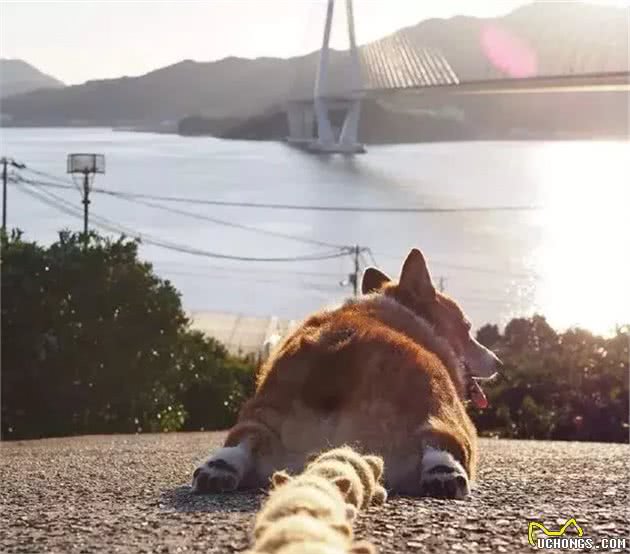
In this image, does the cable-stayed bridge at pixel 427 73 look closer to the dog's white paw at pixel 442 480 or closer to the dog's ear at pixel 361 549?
the dog's white paw at pixel 442 480

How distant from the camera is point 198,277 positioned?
45.6 metres

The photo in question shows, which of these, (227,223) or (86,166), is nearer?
(86,166)

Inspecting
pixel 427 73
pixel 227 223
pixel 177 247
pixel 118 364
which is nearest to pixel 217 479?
pixel 118 364

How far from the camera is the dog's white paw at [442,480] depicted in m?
3.22

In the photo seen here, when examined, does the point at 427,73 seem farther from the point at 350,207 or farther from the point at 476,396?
the point at 476,396

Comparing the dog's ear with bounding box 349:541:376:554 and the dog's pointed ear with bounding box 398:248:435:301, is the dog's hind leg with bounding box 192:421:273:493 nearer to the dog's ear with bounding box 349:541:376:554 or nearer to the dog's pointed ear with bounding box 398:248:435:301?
the dog's pointed ear with bounding box 398:248:435:301

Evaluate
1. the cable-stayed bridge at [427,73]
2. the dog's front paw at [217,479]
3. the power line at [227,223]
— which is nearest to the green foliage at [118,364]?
the dog's front paw at [217,479]

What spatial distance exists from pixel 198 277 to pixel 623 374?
3491cm

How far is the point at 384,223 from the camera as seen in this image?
5588 cm

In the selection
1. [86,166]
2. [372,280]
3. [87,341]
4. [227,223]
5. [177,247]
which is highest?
[86,166]

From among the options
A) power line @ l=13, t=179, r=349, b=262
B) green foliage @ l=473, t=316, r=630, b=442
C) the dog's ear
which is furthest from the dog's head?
power line @ l=13, t=179, r=349, b=262

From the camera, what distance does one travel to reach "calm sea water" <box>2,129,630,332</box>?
124 ft

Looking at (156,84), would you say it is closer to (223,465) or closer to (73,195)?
(73,195)

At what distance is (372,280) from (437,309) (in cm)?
39
